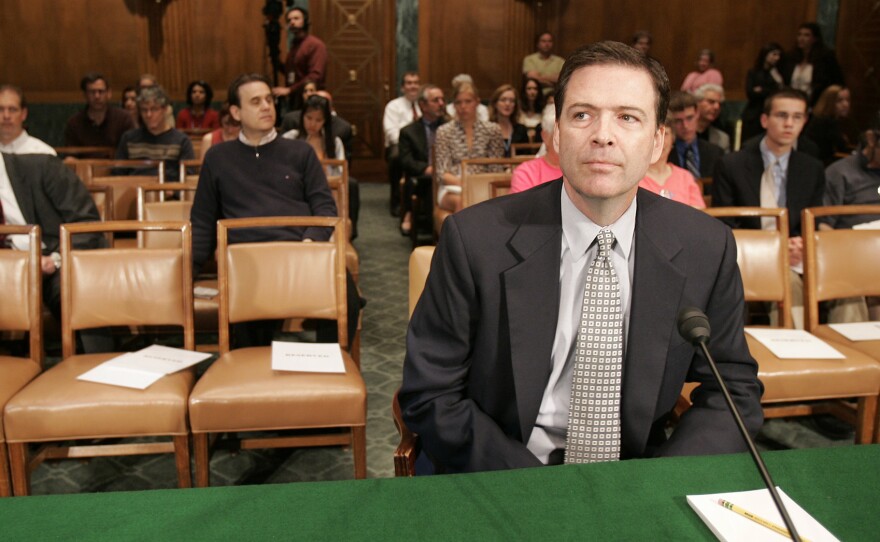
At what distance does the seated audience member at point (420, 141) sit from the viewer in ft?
22.1

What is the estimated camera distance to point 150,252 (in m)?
2.68

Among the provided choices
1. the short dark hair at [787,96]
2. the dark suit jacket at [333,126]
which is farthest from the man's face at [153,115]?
the short dark hair at [787,96]

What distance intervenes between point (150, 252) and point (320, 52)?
6.14 metres

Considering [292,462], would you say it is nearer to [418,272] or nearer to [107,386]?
[107,386]

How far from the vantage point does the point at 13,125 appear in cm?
391

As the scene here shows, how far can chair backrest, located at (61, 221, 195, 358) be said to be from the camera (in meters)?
2.63

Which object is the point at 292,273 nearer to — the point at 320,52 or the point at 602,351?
the point at 602,351

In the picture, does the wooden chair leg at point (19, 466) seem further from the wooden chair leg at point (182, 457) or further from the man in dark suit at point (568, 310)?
the man in dark suit at point (568, 310)

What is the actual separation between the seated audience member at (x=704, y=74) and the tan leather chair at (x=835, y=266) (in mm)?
6644

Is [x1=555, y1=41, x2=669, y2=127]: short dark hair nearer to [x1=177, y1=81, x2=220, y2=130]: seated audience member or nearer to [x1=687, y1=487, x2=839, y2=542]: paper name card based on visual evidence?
[x1=687, y1=487, x2=839, y2=542]: paper name card

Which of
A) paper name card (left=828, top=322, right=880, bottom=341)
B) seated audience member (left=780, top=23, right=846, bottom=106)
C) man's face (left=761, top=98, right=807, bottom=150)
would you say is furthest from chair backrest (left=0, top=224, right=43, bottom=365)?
seated audience member (left=780, top=23, right=846, bottom=106)

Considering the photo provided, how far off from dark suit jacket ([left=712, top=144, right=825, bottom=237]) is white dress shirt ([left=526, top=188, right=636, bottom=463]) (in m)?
2.44

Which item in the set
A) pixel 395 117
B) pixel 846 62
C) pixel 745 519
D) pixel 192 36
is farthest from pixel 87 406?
pixel 846 62

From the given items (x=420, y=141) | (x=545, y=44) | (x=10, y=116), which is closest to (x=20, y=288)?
(x=10, y=116)
